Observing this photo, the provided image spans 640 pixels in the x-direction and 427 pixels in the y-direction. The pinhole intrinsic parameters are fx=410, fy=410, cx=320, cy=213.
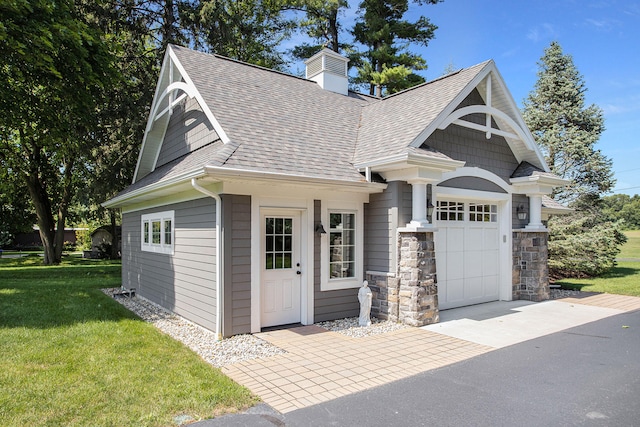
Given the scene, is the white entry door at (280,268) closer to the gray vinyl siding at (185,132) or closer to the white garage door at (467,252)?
the gray vinyl siding at (185,132)

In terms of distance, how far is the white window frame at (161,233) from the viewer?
877cm

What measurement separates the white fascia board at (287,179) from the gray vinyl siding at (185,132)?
7.86 feet

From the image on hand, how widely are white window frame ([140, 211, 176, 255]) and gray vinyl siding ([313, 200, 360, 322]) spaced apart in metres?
3.21

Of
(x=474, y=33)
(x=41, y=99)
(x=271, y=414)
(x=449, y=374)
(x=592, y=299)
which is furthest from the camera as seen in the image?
(x=474, y=33)

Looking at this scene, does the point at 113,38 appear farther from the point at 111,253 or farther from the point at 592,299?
the point at 592,299

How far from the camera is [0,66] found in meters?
11.3

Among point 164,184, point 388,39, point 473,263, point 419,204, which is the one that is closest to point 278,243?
point 164,184

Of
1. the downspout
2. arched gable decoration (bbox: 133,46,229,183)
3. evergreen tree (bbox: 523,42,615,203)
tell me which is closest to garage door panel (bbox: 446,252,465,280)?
the downspout

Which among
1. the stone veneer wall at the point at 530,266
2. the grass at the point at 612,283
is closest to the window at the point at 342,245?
the stone veneer wall at the point at 530,266

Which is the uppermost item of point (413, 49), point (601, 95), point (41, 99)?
point (413, 49)

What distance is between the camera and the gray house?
272 inches

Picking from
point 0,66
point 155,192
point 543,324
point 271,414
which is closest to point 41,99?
point 0,66

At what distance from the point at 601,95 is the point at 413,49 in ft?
30.1

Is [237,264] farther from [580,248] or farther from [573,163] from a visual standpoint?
[573,163]
